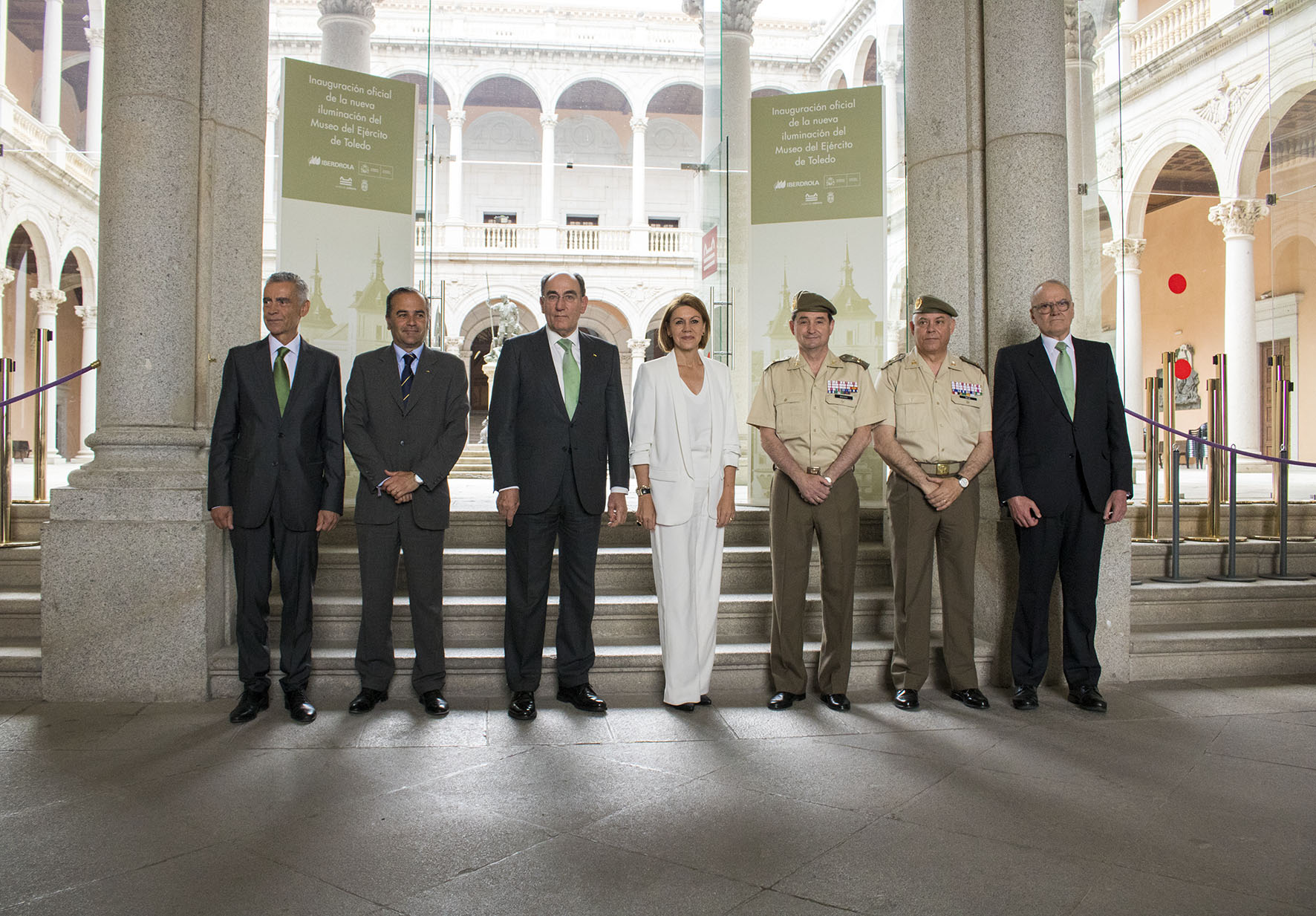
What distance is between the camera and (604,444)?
4.12 m

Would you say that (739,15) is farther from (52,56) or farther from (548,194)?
(548,194)

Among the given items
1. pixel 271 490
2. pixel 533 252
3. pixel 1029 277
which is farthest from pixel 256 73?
pixel 533 252

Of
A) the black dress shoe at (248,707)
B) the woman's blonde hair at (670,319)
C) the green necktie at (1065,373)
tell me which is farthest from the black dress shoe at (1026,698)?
the black dress shoe at (248,707)

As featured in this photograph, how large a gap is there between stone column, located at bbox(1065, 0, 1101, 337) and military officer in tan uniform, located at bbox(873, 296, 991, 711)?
216cm

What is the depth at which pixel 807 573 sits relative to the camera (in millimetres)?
4148

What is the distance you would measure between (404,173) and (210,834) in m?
4.52

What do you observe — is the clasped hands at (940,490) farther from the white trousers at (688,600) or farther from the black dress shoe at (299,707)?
the black dress shoe at (299,707)

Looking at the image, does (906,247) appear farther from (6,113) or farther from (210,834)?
(6,113)

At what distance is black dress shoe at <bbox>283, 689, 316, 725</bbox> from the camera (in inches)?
150

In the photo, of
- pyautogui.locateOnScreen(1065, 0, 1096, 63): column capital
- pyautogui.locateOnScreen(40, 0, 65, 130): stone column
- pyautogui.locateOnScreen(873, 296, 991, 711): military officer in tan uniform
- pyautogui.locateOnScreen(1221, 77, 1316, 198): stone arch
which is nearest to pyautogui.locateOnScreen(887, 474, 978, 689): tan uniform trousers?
pyautogui.locateOnScreen(873, 296, 991, 711): military officer in tan uniform

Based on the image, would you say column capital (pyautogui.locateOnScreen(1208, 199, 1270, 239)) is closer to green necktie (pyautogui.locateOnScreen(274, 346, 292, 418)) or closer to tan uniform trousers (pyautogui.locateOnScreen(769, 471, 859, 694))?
tan uniform trousers (pyautogui.locateOnScreen(769, 471, 859, 694))

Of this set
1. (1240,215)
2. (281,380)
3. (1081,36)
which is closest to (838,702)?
(281,380)

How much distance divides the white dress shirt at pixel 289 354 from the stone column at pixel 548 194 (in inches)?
901

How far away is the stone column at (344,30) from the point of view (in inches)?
375
